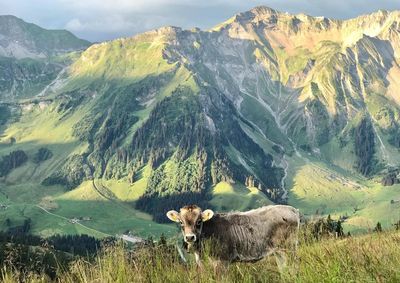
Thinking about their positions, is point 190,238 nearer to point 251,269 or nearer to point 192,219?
point 192,219

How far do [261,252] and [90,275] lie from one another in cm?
658

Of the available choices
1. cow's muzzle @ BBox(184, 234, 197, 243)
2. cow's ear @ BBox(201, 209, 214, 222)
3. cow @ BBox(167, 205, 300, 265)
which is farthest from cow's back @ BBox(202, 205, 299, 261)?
cow's muzzle @ BBox(184, 234, 197, 243)

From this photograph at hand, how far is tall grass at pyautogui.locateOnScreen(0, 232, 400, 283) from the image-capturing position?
9570 mm

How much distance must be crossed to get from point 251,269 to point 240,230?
10.4ft

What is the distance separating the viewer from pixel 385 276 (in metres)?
9.24

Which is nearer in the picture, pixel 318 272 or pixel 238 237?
pixel 318 272

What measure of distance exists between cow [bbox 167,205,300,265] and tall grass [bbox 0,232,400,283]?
1.18m

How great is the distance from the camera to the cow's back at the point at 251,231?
16.0 m

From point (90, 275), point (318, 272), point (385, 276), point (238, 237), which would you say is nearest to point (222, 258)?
point (238, 237)

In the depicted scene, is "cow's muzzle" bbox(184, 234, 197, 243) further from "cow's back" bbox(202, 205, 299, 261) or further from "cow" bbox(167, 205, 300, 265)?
"cow's back" bbox(202, 205, 299, 261)

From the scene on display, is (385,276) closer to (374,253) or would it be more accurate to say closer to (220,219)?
(374,253)

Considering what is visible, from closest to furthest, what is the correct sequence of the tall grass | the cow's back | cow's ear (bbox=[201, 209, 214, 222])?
the tall grass → cow's ear (bbox=[201, 209, 214, 222]) → the cow's back

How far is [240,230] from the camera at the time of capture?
54.7 feet

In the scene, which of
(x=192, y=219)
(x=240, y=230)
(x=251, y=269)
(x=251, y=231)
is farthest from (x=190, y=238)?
(x=251, y=231)
